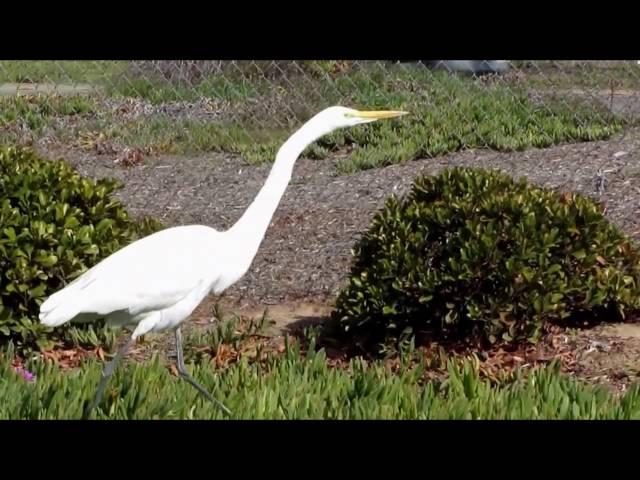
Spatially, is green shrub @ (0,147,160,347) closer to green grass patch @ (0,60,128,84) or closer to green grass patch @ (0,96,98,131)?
green grass patch @ (0,96,98,131)

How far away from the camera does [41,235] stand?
550 centimetres

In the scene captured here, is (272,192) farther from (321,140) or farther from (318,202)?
(321,140)

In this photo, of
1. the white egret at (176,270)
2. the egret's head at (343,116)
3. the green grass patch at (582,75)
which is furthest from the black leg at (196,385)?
the green grass patch at (582,75)

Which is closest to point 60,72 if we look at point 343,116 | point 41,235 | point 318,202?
point 318,202

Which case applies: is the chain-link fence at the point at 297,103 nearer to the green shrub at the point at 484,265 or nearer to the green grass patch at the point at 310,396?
the green shrub at the point at 484,265

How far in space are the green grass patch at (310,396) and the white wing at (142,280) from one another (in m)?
0.31

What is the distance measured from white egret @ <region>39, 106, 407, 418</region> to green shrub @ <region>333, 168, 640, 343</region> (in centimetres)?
131

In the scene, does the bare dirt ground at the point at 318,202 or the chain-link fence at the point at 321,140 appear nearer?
the bare dirt ground at the point at 318,202

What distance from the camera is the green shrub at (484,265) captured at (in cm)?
529

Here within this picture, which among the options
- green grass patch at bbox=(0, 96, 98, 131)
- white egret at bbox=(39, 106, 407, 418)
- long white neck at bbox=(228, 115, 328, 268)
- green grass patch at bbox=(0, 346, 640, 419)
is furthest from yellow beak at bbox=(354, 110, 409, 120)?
green grass patch at bbox=(0, 96, 98, 131)

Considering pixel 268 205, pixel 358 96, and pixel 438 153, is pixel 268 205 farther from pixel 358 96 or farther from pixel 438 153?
pixel 358 96

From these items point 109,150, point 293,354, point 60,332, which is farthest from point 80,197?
point 109,150

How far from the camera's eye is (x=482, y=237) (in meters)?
5.26

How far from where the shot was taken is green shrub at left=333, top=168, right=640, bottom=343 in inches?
208
